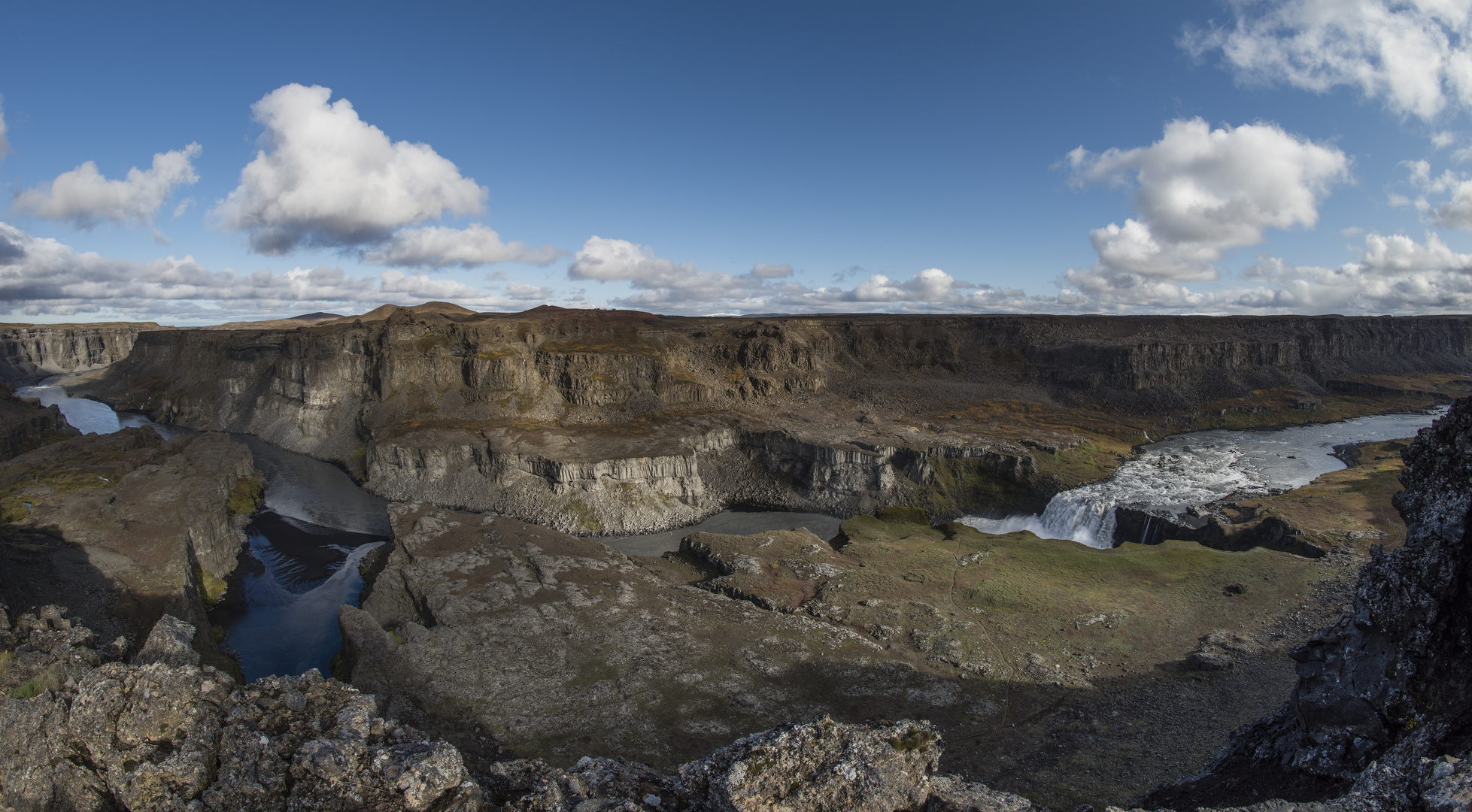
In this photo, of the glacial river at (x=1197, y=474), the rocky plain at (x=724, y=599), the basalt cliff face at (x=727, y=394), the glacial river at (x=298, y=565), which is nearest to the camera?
the rocky plain at (x=724, y=599)

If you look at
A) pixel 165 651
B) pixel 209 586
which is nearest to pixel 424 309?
pixel 209 586

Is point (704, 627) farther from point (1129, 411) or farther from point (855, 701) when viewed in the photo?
point (1129, 411)

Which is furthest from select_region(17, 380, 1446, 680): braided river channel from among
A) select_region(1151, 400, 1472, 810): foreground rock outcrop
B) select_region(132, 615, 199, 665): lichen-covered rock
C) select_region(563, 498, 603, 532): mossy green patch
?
select_region(1151, 400, 1472, 810): foreground rock outcrop

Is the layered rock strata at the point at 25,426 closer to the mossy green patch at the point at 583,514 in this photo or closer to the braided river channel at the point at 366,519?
the braided river channel at the point at 366,519

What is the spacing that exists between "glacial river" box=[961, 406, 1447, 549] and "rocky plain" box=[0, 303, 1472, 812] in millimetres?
2369

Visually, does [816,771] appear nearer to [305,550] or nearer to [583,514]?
[583,514]

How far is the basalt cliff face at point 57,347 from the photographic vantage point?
158 m

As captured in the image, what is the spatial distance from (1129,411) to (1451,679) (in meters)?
96.0

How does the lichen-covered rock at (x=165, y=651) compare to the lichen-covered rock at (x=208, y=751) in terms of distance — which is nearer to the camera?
the lichen-covered rock at (x=208, y=751)

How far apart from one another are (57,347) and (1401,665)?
246608mm

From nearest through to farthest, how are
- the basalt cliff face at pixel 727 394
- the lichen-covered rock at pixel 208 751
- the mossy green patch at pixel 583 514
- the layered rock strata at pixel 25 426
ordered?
the lichen-covered rock at pixel 208 751 < the layered rock strata at pixel 25 426 < the mossy green patch at pixel 583 514 < the basalt cliff face at pixel 727 394

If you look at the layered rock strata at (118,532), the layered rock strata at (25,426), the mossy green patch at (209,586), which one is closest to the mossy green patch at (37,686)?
the layered rock strata at (118,532)

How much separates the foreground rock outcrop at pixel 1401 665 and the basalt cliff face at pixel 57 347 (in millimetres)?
218535

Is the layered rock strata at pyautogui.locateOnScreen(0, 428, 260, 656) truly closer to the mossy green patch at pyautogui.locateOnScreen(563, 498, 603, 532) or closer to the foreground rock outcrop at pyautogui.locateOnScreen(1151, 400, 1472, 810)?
the mossy green patch at pyautogui.locateOnScreen(563, 498, 603, 532)
